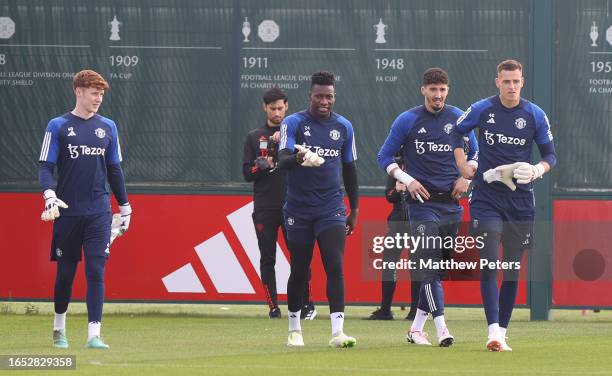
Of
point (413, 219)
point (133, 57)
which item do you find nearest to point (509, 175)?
point (413, 219)

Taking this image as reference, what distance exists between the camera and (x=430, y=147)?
12.3 meters

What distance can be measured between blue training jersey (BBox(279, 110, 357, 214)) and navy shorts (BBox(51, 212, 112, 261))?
147 cm

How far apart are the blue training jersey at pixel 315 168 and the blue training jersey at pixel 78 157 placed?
1407 mm

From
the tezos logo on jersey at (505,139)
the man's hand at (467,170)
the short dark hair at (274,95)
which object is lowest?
the man's hand at (467,170)

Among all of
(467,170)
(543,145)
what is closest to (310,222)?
(467,170)

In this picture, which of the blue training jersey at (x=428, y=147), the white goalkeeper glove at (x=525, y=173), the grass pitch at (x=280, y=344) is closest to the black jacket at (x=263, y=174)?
the grass pitch at (x=280, y=344)

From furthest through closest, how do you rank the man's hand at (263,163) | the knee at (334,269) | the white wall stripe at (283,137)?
the man's hand at (263,163), the white wall stripe at (283,137), the knee at (334,269)

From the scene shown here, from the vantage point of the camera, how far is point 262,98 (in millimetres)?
16234

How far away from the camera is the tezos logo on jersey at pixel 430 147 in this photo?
12.3m

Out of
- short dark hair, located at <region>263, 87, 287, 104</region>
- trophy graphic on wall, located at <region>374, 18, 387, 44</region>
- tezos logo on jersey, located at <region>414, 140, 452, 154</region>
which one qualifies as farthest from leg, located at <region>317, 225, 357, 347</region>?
trophy graphic on wall, located at <region>374, 18, 387, 44</region>

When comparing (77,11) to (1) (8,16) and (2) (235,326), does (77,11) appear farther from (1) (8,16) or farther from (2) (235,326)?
(2) (235,326)

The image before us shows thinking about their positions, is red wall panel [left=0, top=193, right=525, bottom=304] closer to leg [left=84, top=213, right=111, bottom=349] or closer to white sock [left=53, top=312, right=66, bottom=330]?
white sock [left=53, top=312, right=66, bottom=330]

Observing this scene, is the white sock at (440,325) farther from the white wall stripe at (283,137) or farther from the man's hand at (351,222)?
the white wall stripe at (283,137)

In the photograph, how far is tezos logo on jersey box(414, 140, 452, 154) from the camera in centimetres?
1229
